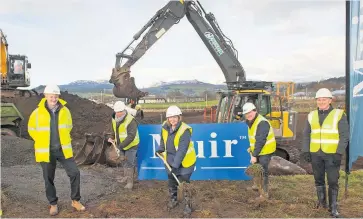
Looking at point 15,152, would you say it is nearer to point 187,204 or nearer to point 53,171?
point 53,171

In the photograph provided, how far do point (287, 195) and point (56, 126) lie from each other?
4342mm

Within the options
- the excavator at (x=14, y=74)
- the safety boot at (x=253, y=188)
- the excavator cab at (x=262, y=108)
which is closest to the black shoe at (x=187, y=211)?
the safety boot at (x=253, y=188)

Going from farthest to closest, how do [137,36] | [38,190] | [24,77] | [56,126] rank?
[24,77] → [137,36] → [38,190] → [56,126]

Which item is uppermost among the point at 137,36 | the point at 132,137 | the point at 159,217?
the point at 137,36

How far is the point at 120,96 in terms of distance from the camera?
1669cm

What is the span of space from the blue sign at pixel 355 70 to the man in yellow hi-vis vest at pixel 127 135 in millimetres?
4050

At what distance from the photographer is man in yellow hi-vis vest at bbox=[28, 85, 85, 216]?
20.1 feet

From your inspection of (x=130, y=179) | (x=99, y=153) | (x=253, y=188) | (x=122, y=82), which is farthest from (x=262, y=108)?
(x=122, y=82)

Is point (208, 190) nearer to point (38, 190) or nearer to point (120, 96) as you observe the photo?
point (38, 190)

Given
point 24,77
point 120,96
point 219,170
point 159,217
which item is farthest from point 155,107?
point 159,217

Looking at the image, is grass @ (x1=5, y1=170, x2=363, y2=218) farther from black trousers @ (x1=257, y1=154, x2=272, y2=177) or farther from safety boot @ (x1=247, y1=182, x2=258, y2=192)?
black trousers @ (x1=257, y1=154, x2=272, y2=177)

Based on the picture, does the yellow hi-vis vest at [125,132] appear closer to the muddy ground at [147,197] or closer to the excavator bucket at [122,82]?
the muddy ground at [147,197]

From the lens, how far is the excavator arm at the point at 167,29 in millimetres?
16016

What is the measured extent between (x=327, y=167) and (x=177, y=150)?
2.34m
